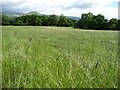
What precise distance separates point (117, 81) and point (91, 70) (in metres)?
0.41

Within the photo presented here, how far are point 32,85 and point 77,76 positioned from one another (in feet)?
1.95

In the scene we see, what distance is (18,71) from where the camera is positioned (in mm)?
3840

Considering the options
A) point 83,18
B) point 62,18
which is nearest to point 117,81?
point 83,18

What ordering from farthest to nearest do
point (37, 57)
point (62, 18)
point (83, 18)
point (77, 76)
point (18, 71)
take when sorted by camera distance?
1. point (62, 18)
2. point (83, 18)
3. point (37, 57)
4. point (18, 71)
5. point (77, 76)

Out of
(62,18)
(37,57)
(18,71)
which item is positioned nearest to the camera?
(18,71)

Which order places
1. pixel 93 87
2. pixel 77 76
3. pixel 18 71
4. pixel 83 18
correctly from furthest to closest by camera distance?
pixel 83 18, pixel 18 71, pixel 77 76, pixel 93 87

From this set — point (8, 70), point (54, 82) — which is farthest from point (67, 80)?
point (8, 70)

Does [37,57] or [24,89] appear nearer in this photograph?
[24,89]

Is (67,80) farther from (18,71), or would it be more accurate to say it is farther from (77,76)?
(18,71)

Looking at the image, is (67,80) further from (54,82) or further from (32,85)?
(32,85)

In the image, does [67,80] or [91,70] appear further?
[91,70]

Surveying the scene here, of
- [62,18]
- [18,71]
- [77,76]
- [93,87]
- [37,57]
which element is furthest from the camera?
[62,18]

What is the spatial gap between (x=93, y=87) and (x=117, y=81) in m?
0.37

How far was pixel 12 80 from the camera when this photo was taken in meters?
3.61
